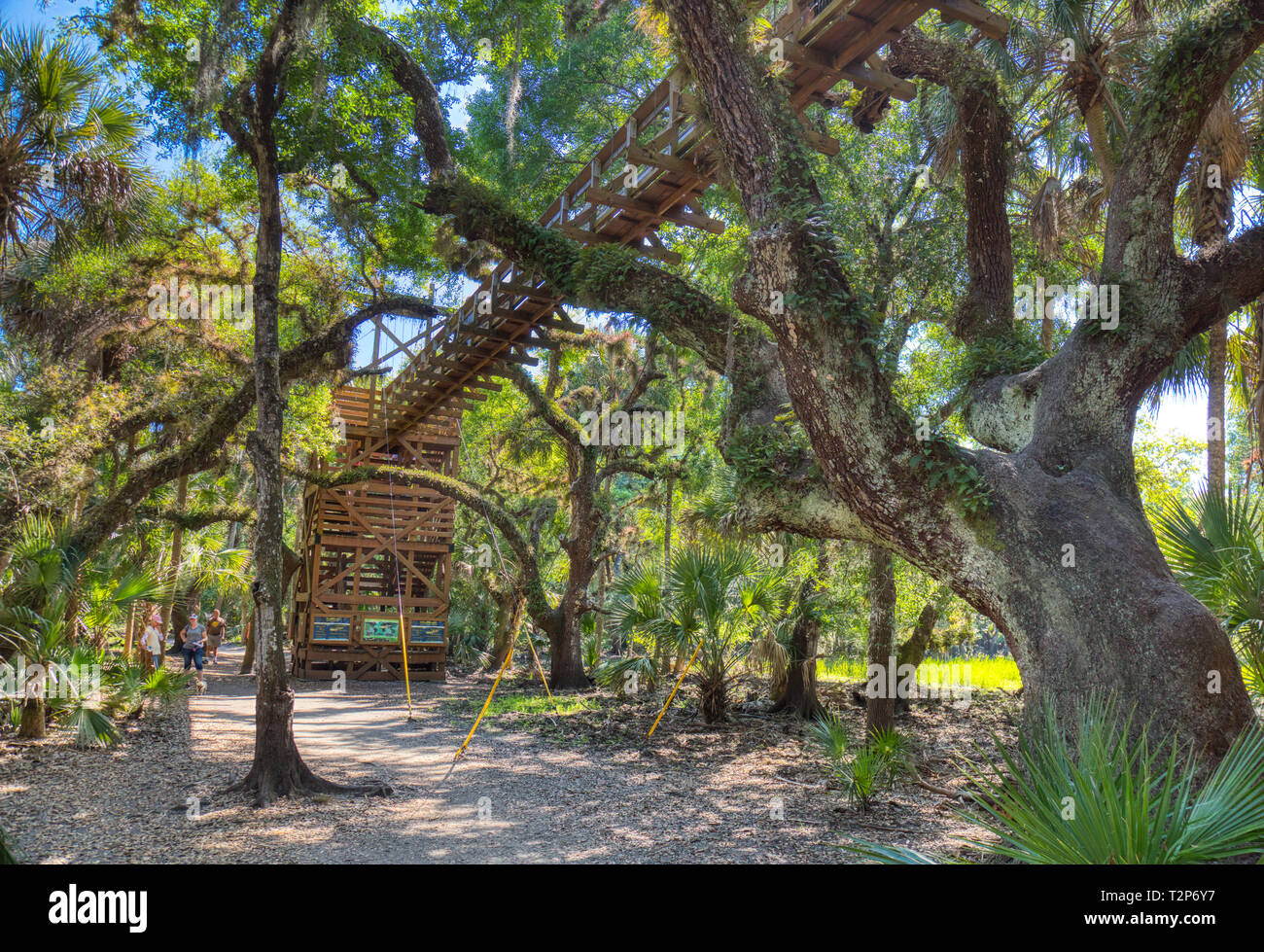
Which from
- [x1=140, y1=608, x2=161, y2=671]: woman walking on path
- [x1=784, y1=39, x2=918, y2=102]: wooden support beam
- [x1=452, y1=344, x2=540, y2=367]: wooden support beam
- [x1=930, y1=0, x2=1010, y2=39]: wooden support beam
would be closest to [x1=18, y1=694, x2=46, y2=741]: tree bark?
[x1=140, y1=608, x2=161, y2=671]: woman walking on path

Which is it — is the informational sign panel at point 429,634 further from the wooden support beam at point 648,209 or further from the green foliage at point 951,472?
the green foliage at point 951,472

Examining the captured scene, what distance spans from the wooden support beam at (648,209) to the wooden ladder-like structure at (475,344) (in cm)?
2

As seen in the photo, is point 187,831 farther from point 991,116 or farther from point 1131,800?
point 991,116

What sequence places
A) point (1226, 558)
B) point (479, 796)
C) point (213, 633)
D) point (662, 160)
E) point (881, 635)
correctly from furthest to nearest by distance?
1. point (213, 633)
2. point (881, 635)
3. point (662, 160)
4. point (479, 796)
5. point (1226, 558)

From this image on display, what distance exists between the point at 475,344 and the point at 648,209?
15.0 feet

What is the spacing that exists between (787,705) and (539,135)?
1389 centimetres

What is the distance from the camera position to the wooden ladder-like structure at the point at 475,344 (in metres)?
7.67

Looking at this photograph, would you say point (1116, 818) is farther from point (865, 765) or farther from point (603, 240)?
point (603, 240)

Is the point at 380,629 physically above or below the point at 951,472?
below

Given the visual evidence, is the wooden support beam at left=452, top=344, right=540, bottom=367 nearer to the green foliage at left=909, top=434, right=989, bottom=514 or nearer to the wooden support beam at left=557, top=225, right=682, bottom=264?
the wooden support beam at left=557, top=225, right=682, bottom=264

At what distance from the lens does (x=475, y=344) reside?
13.3 m

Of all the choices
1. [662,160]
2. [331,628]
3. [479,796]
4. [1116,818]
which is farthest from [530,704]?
[1116,818]
